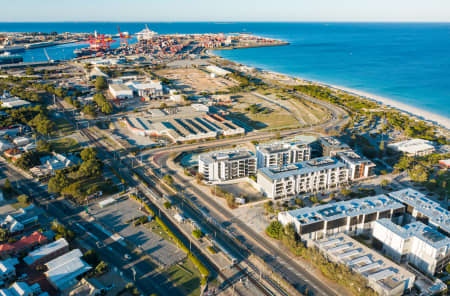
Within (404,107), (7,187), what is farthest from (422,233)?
(404,107)

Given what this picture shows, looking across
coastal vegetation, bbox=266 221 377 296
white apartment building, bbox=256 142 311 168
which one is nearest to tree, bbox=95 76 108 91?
white apartment building, bbox=256 142 311 168

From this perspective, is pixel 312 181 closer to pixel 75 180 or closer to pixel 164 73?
→ pixel 75 180

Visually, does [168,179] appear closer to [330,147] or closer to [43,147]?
[43,147]

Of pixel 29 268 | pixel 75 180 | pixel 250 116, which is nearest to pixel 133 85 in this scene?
pixel 250 116

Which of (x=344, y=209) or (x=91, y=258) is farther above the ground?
(x=344, y=209)

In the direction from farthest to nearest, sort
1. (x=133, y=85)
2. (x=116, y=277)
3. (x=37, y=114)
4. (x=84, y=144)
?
1. (x=133, y=85)
2. (x=37, y=114)
3. (x=84, y=144)
4. (x=116, y=277)

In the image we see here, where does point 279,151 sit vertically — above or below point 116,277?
above

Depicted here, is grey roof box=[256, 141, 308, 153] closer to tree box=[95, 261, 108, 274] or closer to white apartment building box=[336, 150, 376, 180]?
white apartment building box=[336, 150, 376, 180]
